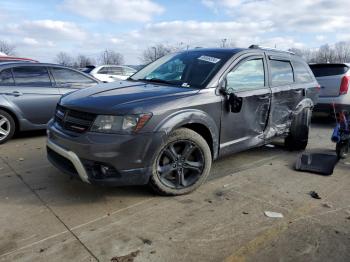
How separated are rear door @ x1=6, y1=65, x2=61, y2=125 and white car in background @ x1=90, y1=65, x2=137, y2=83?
8.32 m

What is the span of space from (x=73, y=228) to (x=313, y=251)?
212 centimetres

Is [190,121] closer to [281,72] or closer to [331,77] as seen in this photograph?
[281,72]

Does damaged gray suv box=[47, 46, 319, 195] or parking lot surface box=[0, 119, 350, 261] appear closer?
parking lot surface box=[0, 119, 350, 261]

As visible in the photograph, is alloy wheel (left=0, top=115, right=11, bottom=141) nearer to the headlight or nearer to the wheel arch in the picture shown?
the wheel arch

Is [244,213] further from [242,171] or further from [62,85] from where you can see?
[62,85]

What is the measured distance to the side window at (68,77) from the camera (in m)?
7.19

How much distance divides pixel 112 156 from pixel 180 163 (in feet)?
2.80

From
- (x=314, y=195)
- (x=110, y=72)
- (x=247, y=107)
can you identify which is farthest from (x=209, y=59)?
(x=110, y=72)

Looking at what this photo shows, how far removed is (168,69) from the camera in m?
4.93

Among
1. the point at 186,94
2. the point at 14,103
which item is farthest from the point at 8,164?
the point at 186,94

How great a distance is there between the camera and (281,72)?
5.47 m

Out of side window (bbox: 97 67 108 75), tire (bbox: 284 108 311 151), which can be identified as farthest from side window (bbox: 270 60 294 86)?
side window (bbox: 97 67 108 75)

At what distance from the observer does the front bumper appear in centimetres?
349

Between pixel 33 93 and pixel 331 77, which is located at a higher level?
pixel 331 77
